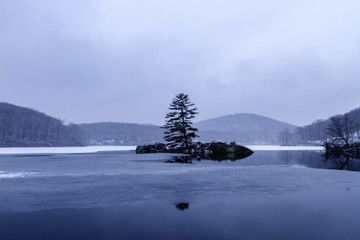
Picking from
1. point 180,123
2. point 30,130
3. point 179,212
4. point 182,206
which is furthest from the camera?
point 30,130

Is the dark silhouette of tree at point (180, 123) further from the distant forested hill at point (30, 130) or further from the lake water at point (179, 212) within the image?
the distant forested hill at point (30, 130)

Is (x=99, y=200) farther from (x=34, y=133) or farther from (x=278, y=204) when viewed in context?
(x=34, y=133)

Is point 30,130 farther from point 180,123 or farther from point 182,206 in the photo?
point 182,206

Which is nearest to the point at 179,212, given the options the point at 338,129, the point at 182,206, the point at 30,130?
the point at 182,206

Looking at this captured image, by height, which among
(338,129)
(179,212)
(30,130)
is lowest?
(179,212)

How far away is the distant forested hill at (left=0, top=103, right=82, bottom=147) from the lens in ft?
458

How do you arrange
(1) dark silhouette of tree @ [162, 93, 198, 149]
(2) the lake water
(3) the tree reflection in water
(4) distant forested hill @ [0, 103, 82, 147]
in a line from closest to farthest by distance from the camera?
(2) the lake water, (3) the tree reflection in water, (1) dark silhouette of tree @ [162, 93, 198, 149], (4) distant forested hill @ [0, 103, 82, 147]

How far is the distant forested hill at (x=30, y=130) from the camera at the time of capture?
13975cm

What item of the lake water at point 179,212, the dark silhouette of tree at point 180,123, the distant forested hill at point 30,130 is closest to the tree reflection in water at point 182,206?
the lake water at point 179,212

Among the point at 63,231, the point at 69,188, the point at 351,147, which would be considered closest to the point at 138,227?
the point at 63,231

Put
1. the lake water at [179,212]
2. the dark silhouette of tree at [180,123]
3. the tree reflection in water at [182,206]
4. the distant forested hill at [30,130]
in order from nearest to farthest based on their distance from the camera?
the lake water at [179,212], the tree reflection in water at [182,206], the dark silhouette of tree at [180,123], the distant forested hill at [30,130]

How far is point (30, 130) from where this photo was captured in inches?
6033

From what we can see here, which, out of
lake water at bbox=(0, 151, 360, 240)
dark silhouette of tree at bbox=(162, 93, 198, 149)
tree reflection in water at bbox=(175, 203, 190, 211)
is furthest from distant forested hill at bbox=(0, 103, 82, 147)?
tree reflection in water at bbox=(175, 203, 190, 211)

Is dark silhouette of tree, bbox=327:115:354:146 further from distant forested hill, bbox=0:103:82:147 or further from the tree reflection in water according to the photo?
distant forested hill, bbox=0:103:82:147
